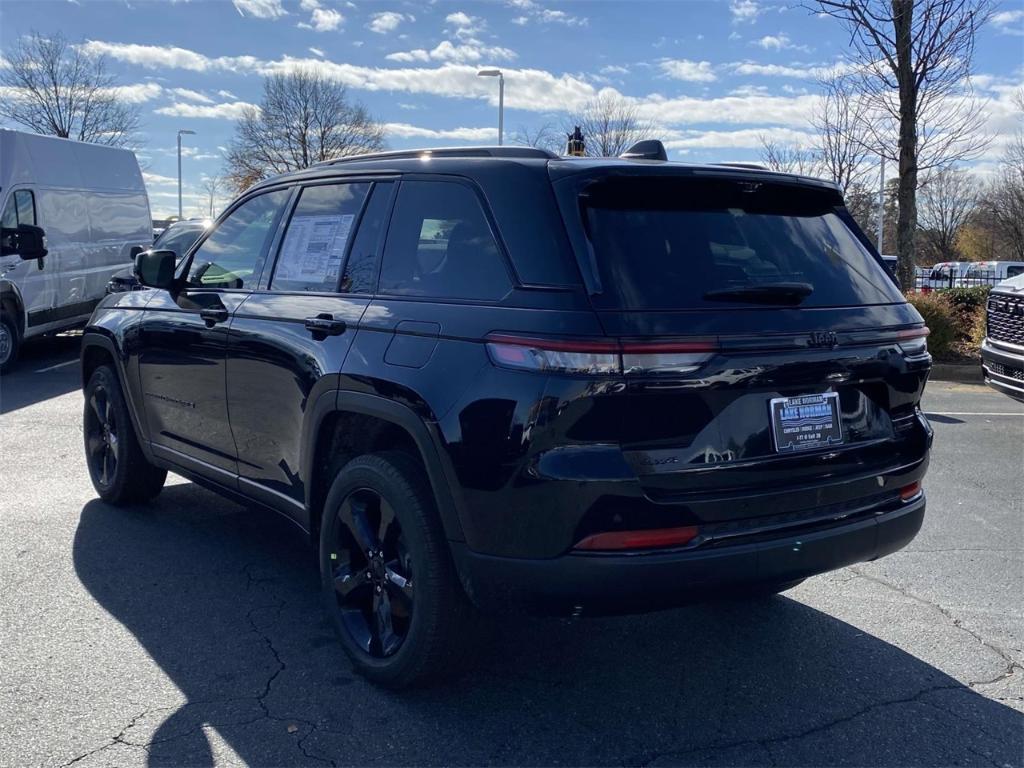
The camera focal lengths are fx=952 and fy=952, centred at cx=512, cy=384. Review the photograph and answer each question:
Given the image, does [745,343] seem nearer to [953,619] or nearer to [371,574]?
[371,574]

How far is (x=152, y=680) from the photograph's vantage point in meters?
3.43

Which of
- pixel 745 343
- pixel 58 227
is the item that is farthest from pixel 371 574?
pixel 58 227

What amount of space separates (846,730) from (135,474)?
402 cm

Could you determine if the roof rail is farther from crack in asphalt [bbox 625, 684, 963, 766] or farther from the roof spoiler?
crack in asphalt [bbox 625, 684, 963, 766]

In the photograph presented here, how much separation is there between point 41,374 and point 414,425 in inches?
384

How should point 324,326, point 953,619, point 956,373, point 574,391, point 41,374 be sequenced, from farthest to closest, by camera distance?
point 956,373, point 41,374, point 953,619, point 324,326, point 574,391

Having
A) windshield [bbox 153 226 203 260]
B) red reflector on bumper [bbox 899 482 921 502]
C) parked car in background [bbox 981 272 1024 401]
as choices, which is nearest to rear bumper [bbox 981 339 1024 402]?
parked car in background [bbox 981 272 1024 401]

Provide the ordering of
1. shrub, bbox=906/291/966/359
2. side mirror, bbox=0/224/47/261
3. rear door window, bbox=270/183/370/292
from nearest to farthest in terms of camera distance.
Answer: rear door window, bbox=270/183/370/292 → side mirror, bbox=0/224/47/261 → shrub, bbox=906/291/966/359

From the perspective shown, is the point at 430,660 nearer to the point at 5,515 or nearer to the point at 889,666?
the point at 889,666

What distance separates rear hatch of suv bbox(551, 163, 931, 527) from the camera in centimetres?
280

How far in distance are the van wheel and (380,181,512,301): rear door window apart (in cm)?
923

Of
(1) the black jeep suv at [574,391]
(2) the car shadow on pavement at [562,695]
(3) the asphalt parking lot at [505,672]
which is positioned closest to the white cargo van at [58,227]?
(3) the asphalt parking lot at [505,672]

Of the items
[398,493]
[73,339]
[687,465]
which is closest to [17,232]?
[73,339]

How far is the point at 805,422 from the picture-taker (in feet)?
9.99
